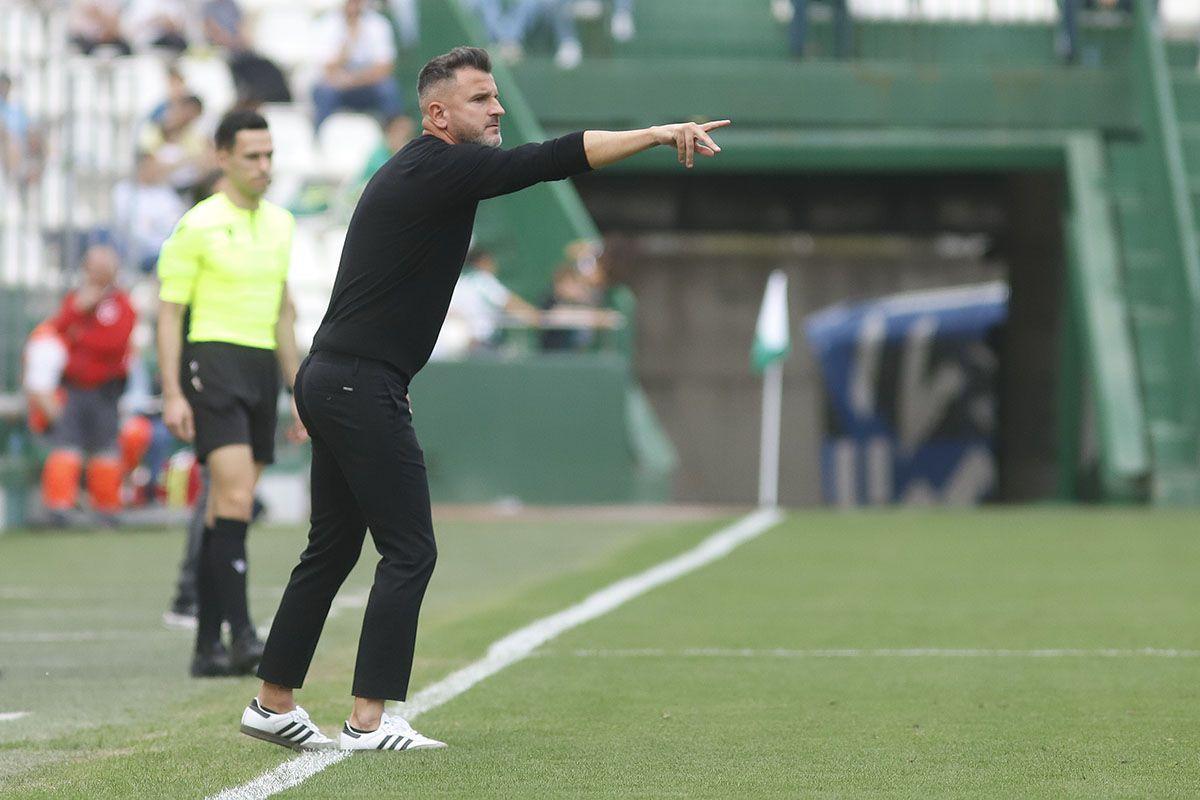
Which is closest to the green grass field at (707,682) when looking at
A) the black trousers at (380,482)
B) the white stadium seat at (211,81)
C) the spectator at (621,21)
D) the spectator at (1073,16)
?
the black trousers at (380,482)

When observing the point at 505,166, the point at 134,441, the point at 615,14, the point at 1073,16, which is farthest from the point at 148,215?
the point at 505,166

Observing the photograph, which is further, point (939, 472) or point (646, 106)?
point (939, 472)

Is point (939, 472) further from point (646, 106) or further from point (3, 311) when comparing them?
point (3, 311)

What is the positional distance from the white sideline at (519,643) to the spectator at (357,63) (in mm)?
6918

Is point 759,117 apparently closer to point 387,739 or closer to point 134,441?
point 134,441

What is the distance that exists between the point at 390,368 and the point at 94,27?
49.5 ft

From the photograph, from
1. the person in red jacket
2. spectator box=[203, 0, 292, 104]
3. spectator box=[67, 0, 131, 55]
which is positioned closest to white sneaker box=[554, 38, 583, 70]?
spectator box=[203, 0, 292, 104]

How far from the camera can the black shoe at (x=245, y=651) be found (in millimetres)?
8016

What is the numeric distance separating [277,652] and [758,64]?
15.2 m

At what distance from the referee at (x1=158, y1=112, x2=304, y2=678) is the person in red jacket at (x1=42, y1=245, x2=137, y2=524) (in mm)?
7824

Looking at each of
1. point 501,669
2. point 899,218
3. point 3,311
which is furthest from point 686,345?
point 501,669

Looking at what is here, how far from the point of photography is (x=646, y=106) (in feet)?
66.9

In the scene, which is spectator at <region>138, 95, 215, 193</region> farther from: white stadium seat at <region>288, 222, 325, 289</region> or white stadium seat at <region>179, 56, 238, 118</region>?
white stadium seat at <region>179, 56, 238, 118</region>

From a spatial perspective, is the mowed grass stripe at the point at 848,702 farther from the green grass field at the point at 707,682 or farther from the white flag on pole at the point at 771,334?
the white flag on pole at the point at 771,334
